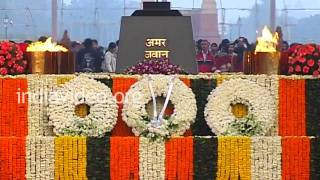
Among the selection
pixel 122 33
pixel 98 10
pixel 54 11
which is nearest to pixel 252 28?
pixel 98 10

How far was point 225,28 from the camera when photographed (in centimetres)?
1232

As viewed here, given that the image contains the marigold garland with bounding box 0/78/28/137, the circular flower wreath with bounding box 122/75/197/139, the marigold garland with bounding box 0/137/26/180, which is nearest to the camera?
the marigold garland with bounding box 0/137/26/180

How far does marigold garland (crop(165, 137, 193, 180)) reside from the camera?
4.61 m

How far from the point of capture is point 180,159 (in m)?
4.61

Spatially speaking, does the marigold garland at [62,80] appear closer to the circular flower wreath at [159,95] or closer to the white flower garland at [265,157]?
the circular flower wreath at [159,95]

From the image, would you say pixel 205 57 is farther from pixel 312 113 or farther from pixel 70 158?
pixel 70 158

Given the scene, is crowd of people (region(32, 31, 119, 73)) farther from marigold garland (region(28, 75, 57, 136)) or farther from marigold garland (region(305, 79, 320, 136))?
marigold garland (region(305, 79, 320, 136))

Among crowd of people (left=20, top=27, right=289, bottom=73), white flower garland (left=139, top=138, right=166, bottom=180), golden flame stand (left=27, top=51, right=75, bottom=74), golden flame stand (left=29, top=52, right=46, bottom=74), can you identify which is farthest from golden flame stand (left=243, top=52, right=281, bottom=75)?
crowd of people (left=20, top=27, right=289, bottom=73)

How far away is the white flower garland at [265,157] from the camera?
463 centimetres

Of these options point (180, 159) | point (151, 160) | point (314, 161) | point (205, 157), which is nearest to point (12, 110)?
point (151, 160)

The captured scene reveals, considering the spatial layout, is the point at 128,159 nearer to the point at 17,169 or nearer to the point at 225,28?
the point at 17,169

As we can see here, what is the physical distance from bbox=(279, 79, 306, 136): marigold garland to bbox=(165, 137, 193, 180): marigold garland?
2.26 ft

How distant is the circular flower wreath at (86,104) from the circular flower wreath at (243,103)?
0.61 m
